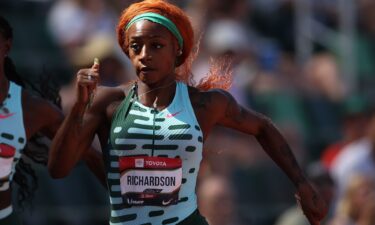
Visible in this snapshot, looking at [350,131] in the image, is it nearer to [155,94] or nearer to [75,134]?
[155,94]

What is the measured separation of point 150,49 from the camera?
6391 millimetres

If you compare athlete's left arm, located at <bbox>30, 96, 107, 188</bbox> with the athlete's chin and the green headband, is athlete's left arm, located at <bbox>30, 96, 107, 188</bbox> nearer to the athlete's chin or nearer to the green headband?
the athlete's chin

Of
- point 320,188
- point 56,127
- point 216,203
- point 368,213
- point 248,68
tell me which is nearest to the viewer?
point 56,127

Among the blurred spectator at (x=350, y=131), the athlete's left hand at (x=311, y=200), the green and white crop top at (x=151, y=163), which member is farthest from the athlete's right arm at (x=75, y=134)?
the blurred spectator at (x=350, y=131)

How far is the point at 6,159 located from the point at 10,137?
115 mm

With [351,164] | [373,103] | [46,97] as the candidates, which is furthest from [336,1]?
[46,97]

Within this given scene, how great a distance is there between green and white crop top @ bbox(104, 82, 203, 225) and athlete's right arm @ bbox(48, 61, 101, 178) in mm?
102

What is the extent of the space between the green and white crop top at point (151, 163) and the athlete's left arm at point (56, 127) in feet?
1.62

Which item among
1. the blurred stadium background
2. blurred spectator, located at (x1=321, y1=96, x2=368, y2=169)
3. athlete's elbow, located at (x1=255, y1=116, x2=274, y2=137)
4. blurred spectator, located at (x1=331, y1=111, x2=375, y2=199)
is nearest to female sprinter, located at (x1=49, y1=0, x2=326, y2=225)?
athlete's elbow, located at (x1=255, y1=116, x2=274, y2=137)

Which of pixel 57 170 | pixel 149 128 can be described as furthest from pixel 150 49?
pixel 57 170

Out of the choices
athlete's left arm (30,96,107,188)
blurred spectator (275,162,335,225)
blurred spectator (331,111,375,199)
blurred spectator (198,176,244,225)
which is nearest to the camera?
athlete's left arm (30,96,107,188)

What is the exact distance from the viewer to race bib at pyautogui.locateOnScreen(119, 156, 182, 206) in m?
6.38

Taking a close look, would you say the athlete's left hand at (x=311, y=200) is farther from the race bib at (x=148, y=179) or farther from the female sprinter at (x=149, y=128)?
the race bib at (x=148, y=179)

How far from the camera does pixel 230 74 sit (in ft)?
22.9
